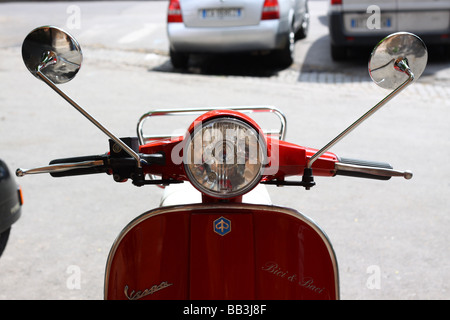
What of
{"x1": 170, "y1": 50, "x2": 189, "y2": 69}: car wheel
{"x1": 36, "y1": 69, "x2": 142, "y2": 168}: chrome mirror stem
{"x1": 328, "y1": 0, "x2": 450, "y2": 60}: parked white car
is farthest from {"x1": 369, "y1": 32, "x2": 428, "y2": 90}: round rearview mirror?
{"x1": 170, "y1": 50, "x2": 189, "y2": 69}: car wheel

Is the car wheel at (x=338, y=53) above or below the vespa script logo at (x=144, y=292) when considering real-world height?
above

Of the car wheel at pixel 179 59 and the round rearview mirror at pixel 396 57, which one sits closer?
the round rearview mirror at pixel 396 57

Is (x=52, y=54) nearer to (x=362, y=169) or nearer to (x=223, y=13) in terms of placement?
(x=362, y=169)

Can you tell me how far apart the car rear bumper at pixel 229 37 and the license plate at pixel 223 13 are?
0.17 metres

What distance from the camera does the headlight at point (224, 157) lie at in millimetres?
1838

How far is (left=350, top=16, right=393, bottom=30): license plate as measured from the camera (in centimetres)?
851

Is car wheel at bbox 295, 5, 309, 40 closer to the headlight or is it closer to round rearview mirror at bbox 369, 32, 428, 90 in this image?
round rearview mirror at bbox 369, 32, 428, 90

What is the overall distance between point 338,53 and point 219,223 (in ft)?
26.2

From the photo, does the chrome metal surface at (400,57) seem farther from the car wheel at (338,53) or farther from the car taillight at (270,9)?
the car wheel at (338,53)

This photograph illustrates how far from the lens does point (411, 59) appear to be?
6.33 feet

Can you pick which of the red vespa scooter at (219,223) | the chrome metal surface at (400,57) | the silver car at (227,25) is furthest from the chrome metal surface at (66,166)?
the silver car at (227,25)
